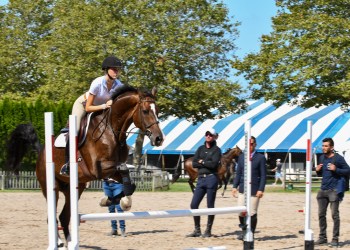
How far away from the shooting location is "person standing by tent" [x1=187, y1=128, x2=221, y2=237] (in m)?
15.6

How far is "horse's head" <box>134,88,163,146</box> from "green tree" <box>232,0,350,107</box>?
2810 centimetres

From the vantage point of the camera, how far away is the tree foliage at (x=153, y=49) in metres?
46.4

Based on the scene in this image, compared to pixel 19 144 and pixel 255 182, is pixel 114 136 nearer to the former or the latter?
pixel 19 144

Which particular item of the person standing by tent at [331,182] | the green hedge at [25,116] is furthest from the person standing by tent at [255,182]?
the green hedge at [25,116]

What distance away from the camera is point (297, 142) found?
1858 inches

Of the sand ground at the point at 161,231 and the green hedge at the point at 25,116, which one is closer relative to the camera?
the sand ground at the point at 161,231

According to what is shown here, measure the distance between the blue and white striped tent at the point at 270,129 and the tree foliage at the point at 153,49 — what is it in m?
2.13

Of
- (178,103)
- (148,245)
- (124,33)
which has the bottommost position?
(148,245)

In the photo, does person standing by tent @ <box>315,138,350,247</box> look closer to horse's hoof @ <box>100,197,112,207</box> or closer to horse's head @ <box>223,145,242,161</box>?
horse's hoof @ <box>100,197,112,207</box>

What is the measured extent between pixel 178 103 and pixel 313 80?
Result: 10293 mm

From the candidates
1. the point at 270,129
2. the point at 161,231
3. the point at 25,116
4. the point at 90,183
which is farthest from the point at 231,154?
the point at 270,129

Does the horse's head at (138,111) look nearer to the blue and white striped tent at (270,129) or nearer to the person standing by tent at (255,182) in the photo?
the person standing by tent at (255,182)

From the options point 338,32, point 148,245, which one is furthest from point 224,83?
point 148,245

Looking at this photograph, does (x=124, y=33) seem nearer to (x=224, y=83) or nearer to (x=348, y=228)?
(x=224, y=83)
